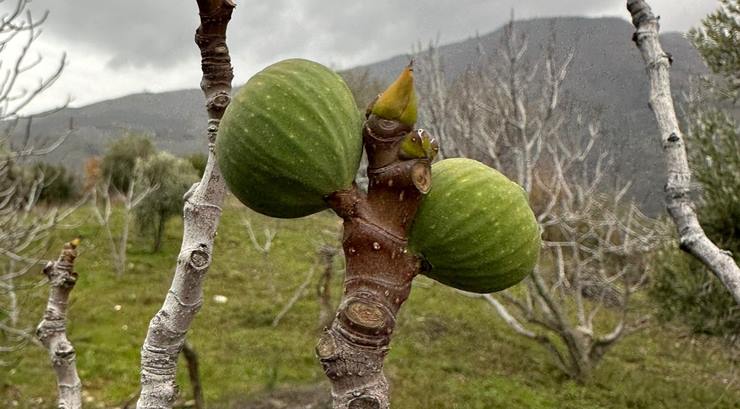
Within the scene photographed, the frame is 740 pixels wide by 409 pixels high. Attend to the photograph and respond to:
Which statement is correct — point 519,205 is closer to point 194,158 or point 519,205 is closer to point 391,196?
point 391,196

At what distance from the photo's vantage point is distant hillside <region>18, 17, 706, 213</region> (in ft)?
50.0

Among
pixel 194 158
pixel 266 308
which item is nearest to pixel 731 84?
pixel 266 308

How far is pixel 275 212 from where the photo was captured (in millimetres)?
1063

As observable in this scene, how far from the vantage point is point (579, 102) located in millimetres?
16594

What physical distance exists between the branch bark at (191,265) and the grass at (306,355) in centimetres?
581

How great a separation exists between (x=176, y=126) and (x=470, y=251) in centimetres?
18885

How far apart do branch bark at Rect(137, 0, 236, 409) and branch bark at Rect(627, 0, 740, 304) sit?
1.37 meters

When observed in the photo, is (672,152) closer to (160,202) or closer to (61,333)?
(61,333)

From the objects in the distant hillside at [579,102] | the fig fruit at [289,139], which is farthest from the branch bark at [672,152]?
the fig fruit at [289,139]

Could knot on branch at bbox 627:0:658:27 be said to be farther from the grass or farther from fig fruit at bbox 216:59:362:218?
the grass

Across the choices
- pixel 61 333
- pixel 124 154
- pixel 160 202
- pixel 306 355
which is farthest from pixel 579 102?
pixel 124 154

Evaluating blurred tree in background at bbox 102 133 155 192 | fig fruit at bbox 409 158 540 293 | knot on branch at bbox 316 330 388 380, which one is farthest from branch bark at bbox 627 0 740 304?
blurred tree in background at bbox 102 133 155 192

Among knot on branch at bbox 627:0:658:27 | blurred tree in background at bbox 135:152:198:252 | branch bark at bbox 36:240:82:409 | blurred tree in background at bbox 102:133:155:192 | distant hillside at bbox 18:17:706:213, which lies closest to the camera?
branch bark at bbox 36:240:82:409

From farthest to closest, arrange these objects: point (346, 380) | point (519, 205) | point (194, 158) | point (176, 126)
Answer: point (176, 126) < point (194, 158) < point (519, 205) < point (346, 380)
